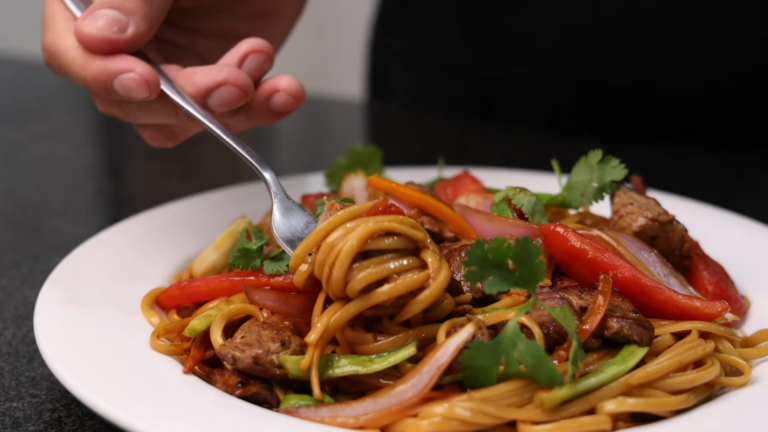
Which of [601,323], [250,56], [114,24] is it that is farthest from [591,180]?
[114,24]

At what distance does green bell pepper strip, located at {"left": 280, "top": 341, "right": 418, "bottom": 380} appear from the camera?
217 cm

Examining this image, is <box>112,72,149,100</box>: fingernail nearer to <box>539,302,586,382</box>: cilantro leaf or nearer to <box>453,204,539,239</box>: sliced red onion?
<box>453,204,539,239</box>: sliced red onion

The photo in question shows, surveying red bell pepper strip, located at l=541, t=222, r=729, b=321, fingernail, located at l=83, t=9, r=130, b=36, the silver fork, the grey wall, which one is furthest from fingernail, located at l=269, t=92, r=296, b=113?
the grey wall

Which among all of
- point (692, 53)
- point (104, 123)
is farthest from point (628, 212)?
point (104, 123)

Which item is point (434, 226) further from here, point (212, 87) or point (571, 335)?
point (212, 87)

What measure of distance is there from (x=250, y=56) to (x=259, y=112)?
11.5 inches

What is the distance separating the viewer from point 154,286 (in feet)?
9.71

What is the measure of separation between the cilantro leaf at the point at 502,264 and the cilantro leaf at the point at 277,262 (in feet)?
2.94

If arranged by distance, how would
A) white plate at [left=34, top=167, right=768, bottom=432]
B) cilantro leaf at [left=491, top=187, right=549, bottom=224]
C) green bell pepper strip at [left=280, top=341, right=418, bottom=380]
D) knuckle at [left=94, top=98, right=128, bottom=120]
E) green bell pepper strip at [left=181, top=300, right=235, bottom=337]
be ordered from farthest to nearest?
knuckle at [left=94, top=98, right=128, bottom=120] < cilantro leaf at [left=491, top=187, right=549, bottom=224] < green bell pepper strip at [left=181, top=300, right=235, bottom=337] < green bell pepper strip at [left=280, top=341, right=418, bottom=380] < white plate at [left=34, top=167, right=768, bottom=432]

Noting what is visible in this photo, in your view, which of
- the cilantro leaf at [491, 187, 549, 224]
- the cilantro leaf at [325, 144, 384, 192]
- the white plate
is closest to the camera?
the white plate

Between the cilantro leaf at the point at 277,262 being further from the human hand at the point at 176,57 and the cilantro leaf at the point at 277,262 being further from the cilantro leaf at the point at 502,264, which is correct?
the cilantro leaf at the point at 502,264

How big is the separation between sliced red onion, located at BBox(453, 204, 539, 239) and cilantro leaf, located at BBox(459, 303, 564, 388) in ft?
2.36

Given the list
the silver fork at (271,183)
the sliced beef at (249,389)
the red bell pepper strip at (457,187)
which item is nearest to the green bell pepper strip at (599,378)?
the sliced beef at (249,389)

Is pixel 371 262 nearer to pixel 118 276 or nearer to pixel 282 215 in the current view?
pixel 282 215
